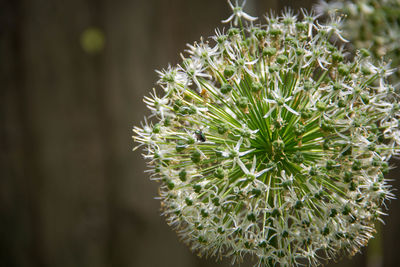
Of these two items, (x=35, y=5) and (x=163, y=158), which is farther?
(x=35, y=5)

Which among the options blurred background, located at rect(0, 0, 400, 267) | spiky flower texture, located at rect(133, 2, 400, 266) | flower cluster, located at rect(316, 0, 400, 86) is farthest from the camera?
blurred background, located at rect(0, 0, 400, 267)

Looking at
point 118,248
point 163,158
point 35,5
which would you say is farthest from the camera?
point 118,248

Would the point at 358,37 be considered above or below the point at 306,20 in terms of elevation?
below

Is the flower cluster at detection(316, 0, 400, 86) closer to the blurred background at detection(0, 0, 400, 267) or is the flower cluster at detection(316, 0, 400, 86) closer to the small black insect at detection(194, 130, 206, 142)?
the small black insect at detection(194, 130, 206, 142)

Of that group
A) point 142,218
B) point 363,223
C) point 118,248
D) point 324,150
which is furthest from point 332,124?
point 118,248

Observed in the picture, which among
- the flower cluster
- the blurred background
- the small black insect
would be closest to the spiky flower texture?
the small black insect

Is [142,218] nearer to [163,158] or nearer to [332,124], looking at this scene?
[163,158]
